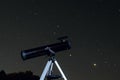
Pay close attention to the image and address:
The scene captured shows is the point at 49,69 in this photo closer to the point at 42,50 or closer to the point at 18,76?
the point at 42,50

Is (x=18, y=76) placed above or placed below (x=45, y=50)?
below

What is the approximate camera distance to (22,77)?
12914mm

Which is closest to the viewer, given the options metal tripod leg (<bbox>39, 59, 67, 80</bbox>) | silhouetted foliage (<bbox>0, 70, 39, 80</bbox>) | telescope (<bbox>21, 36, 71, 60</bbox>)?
metal tripod leg (<bbox>39, 59, 67, 80</bbox>)

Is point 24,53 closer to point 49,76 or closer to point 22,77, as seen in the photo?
point 49,76

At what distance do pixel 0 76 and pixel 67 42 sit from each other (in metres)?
6.56

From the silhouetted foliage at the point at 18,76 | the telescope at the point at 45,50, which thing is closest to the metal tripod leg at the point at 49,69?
the telescope at the point at 45,50

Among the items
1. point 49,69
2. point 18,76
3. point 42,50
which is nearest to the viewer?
point 49,69

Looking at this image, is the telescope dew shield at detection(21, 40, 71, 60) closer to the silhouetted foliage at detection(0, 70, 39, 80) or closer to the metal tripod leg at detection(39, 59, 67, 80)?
the metal tripod leg at detection(39, 59, 67, 80)

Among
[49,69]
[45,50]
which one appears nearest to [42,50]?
[45,50]

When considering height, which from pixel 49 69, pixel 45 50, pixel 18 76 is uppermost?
pixel 45 50

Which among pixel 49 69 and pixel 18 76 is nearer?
pixel 49 69

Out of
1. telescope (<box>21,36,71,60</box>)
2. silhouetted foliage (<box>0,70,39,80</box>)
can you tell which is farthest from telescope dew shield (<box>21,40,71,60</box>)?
silhouetted foliage (<box>0,70,39,80</box>)

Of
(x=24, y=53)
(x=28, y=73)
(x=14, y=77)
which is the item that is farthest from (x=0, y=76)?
(x=24, y=53)

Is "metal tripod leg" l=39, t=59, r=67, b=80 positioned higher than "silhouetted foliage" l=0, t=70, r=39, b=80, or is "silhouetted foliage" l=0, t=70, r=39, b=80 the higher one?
"metal tripod leg" l=39, t=59, r=67, b=80
